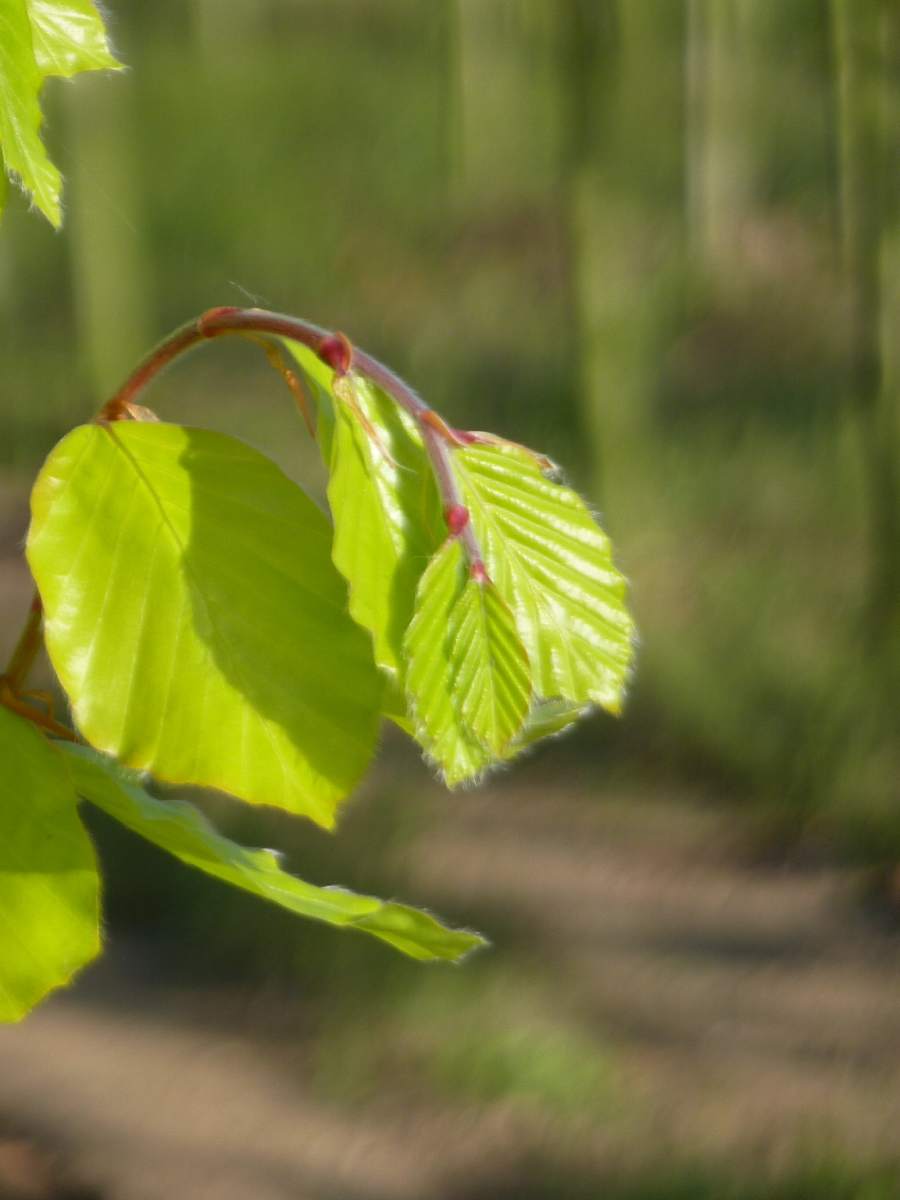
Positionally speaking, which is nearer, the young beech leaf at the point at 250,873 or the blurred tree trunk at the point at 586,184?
the young beech leaf at the point at 250,873

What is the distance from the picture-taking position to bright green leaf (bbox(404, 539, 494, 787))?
16 cm

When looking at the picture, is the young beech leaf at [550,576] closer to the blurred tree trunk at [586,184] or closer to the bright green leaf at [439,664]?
the bright green leaf at [439,664]

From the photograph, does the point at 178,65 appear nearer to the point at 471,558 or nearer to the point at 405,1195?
the point at 405,1195

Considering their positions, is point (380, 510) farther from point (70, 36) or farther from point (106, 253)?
point (106, 253)

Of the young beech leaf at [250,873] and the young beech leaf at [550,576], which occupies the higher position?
the young beech leaf at [550,576]

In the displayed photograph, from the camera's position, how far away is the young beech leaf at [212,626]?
0.20m

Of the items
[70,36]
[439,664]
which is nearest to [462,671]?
[439,664]

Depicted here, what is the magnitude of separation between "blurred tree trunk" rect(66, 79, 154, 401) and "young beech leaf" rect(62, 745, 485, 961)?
1323 millimetres

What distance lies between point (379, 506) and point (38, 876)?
0.31 ft

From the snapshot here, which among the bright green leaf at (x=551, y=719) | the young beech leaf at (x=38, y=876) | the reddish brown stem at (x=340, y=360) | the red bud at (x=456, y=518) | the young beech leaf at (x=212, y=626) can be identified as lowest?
the young beech leaf at (x=38, y=876)

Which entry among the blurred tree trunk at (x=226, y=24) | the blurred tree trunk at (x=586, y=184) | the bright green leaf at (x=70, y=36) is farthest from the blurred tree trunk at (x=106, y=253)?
the bright green leaf at (x=70, y=36)

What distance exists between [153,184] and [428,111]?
34 cm

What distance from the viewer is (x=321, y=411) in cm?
19

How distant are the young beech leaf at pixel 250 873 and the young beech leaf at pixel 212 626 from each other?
20mm
